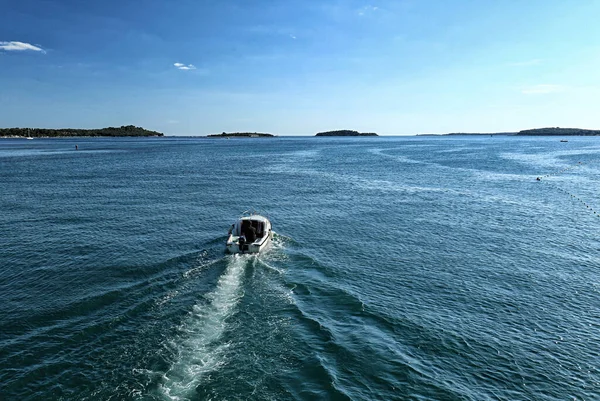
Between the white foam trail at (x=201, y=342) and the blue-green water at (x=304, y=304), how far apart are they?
0.36 ft

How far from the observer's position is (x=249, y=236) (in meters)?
36.1

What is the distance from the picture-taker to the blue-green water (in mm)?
18234

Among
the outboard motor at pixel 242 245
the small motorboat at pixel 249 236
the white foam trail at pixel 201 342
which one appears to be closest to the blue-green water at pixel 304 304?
the white foam trail at pixel 201 342

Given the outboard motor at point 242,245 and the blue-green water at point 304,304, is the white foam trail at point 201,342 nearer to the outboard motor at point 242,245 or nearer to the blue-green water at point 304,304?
the blue-green water at point 304,304

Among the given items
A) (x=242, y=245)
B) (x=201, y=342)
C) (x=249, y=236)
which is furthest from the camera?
(x=249, y=236)

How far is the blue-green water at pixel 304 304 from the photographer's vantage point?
18.2m

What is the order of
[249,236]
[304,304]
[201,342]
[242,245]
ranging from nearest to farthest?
1. [201,342]
2. [304,304]
3. [242,245]
4. [249,236]

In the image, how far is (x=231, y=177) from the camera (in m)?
89.3

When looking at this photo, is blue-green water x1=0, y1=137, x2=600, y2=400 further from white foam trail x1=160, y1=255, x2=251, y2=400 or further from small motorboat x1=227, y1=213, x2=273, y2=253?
small motorboat x1=227, y1=213, x2=273, y2=253

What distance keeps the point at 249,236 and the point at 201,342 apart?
1578 cm

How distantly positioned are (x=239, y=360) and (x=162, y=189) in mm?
56754

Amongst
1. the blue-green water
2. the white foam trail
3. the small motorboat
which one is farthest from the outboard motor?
the white foam trail

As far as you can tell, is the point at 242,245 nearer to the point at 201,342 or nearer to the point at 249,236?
the point at 249,236

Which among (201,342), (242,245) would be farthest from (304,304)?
(242,245)
